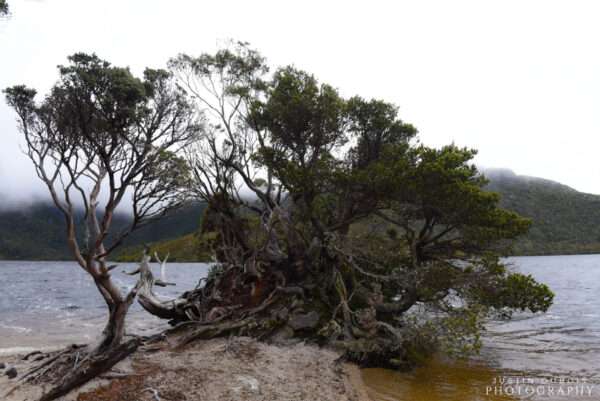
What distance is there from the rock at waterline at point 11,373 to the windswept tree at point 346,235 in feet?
19.7

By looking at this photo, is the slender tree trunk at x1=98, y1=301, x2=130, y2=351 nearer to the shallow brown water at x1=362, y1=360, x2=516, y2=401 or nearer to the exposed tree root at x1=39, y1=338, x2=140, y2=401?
the exposed tree root at x1=39, y1=338, x2=140, y2=401

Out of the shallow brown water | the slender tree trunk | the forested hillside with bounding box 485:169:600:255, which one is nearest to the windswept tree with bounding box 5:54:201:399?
the slender tree trunk

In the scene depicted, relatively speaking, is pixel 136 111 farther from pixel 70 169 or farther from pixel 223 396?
pixel 223 396

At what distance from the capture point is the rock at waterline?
530 inches

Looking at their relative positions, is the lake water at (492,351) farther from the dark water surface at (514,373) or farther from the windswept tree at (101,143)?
the windswept tree at (101,143)

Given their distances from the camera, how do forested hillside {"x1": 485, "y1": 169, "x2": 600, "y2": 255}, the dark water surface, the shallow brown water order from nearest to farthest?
1. the shallow brown water
2. the dark water surface
3. forested hillside {"x1": 485, "y1": 169, "x2": 600, "y2": 255}

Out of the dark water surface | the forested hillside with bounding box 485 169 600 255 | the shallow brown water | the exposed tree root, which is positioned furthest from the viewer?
the forested hillside with bounding box 485 169 600 255

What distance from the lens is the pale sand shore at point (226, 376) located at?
11492 mm

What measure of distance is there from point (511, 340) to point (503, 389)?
11.7m

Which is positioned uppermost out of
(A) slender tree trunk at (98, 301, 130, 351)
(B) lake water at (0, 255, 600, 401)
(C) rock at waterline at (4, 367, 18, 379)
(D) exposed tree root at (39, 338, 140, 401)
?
(A) slender tree trunk at (98, 301, 130, 351)

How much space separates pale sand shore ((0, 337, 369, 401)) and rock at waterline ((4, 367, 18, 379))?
11.4 inches

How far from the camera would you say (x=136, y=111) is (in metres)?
15.1

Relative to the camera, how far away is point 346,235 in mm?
21766

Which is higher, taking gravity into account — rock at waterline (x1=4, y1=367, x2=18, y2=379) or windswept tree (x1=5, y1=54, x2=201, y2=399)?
windswept tree (x1=5, y1=54, x2=201, y2=399)
